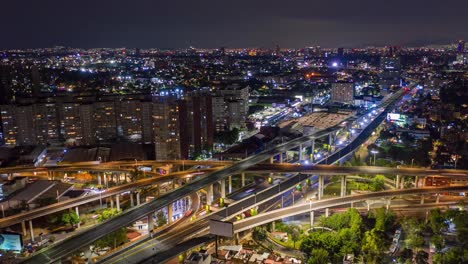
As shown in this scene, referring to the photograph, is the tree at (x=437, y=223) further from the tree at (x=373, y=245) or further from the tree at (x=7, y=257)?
the tree at (x=7, y=257)

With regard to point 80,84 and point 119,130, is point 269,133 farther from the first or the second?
point 80,84

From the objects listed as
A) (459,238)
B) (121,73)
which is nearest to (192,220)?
(459,238)

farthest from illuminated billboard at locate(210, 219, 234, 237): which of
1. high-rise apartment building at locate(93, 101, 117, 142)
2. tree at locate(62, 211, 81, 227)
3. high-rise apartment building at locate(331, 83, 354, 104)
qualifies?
high-rise apartment building at locate(331, 83, 354, 104)

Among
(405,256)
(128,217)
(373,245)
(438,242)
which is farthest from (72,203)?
(438,242)

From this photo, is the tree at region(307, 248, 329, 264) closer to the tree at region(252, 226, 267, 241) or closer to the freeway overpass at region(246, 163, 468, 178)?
the tree at region(252, 226, 267, 241)

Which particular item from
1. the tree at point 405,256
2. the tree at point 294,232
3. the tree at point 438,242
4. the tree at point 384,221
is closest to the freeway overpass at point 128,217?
the tree at point 294,232

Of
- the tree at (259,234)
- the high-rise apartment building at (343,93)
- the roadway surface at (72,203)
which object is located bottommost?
the tree at (259,234)

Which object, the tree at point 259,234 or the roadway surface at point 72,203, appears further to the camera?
the roadway surface at point 72,203
